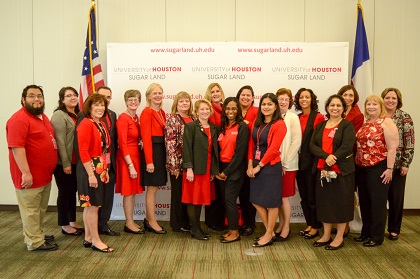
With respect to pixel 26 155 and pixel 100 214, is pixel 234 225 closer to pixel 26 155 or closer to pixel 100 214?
pixel 100 214

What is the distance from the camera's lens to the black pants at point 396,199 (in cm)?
398

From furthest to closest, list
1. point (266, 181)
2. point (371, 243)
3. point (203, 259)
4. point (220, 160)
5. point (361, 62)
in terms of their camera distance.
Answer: point (361, 62) < point (220, 160) < point (371, 243) < point (266, 181) < point (203, 259)

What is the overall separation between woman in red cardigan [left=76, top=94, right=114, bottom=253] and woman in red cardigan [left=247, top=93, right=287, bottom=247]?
1.43 meters

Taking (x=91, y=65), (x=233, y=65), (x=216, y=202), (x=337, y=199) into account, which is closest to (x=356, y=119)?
(x=337, y=199)

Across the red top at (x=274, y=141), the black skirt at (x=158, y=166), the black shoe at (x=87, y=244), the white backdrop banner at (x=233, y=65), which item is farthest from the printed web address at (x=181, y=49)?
the black shoe at (x=87, y=244)

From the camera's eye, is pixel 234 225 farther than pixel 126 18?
No

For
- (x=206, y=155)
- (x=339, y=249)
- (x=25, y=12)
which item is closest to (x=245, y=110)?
(x=206, y=155)

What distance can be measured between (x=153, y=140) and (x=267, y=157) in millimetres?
1288

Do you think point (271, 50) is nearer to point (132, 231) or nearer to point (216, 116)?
point (216, 116)

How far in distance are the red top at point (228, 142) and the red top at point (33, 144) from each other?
5.53 feet

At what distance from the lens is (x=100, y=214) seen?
4.15 metres

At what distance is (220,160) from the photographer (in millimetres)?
3955

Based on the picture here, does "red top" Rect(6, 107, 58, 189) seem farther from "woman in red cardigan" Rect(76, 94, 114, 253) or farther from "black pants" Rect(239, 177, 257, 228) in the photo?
"black pants" Rect(239, 177, 257, 228)

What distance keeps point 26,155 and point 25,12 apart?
256cm
